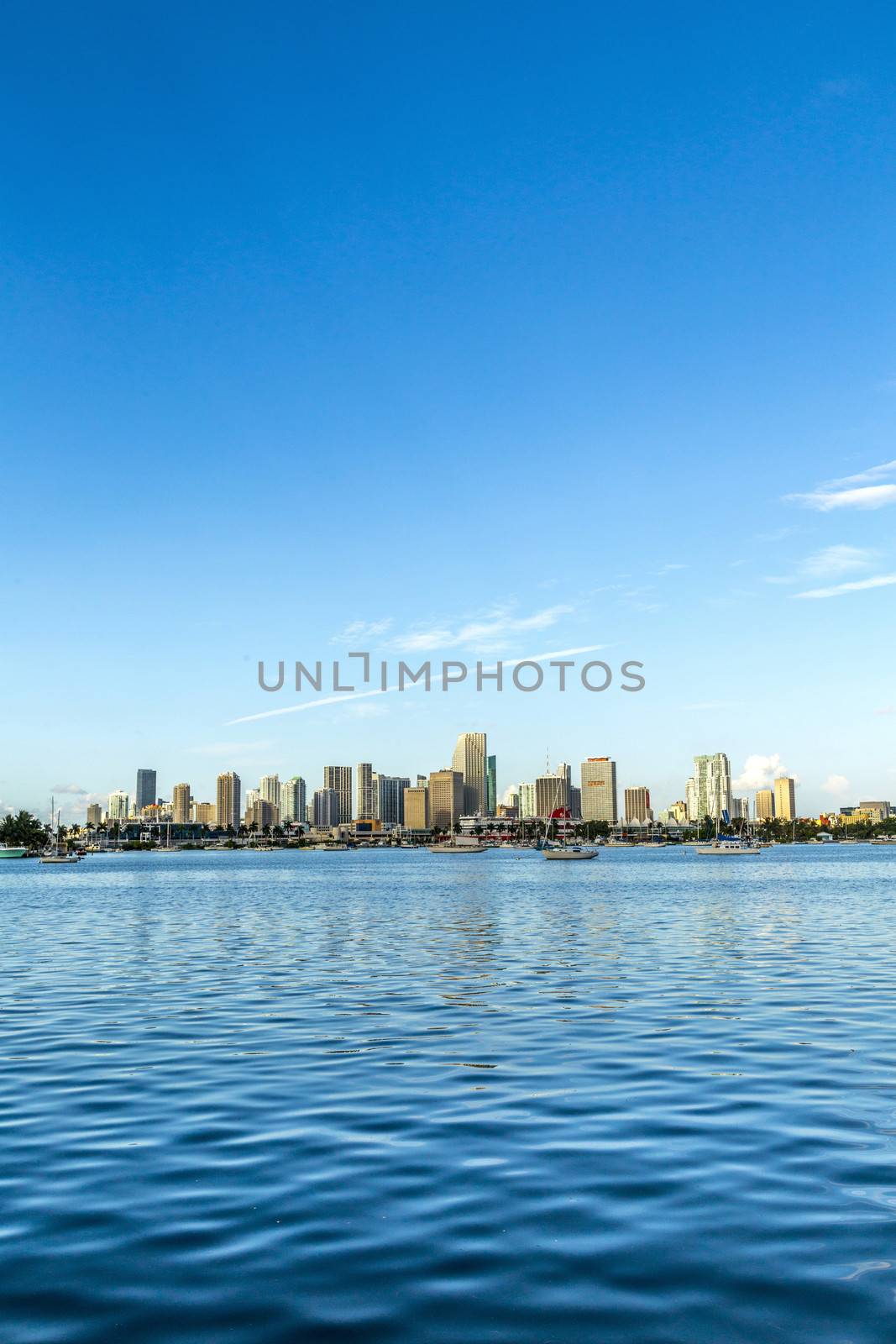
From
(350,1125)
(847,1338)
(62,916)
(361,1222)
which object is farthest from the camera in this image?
(62,916)

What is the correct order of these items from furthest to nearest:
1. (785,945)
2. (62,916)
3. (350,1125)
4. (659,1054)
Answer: (62,916)
(785,945)
(659,1054)
(350,1125)

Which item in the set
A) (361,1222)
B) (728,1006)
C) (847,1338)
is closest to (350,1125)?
(361,1222)

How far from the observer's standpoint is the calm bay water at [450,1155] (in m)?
10.6

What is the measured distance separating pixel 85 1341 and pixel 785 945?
4395cm

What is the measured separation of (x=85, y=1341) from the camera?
32.4ft

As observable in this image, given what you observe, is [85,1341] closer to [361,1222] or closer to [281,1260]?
[281,1260]

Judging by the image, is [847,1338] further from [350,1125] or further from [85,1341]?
[350,1125]

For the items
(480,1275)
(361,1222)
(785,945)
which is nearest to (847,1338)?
(480,1275)

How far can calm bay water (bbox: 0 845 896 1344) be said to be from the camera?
10.6 m

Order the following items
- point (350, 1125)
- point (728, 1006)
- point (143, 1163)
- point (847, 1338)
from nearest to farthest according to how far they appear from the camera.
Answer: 1. point (847, 1338)
2. point (143, 1163)
3. point (350, 1125)
4. point (728, 1006)

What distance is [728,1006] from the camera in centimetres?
3044

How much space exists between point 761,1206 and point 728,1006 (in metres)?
17.7

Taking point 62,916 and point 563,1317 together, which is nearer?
point 563,1317

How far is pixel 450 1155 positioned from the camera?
15828 millimetres
